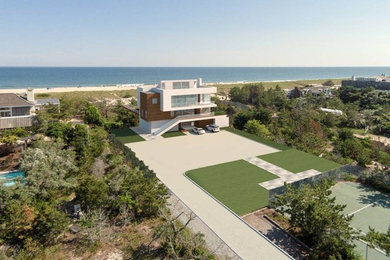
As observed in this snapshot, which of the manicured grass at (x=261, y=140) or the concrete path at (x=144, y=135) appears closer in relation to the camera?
the manicured grass at (x=261, y=140)

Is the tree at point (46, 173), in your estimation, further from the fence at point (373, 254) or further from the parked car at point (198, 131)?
the parked car at point (198, 131)

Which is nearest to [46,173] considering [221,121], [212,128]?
[212,128]

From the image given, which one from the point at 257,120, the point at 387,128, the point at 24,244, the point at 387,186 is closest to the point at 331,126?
the point at 387,128

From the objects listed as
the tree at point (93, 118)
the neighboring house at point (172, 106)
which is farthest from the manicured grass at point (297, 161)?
the tree at point (93, 118)

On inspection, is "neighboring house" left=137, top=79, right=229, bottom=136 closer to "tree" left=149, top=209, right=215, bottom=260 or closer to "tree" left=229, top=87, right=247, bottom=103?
"tree" left=149, top=209, right=215, bottom=260

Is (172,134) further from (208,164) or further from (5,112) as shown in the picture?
(5,112)
